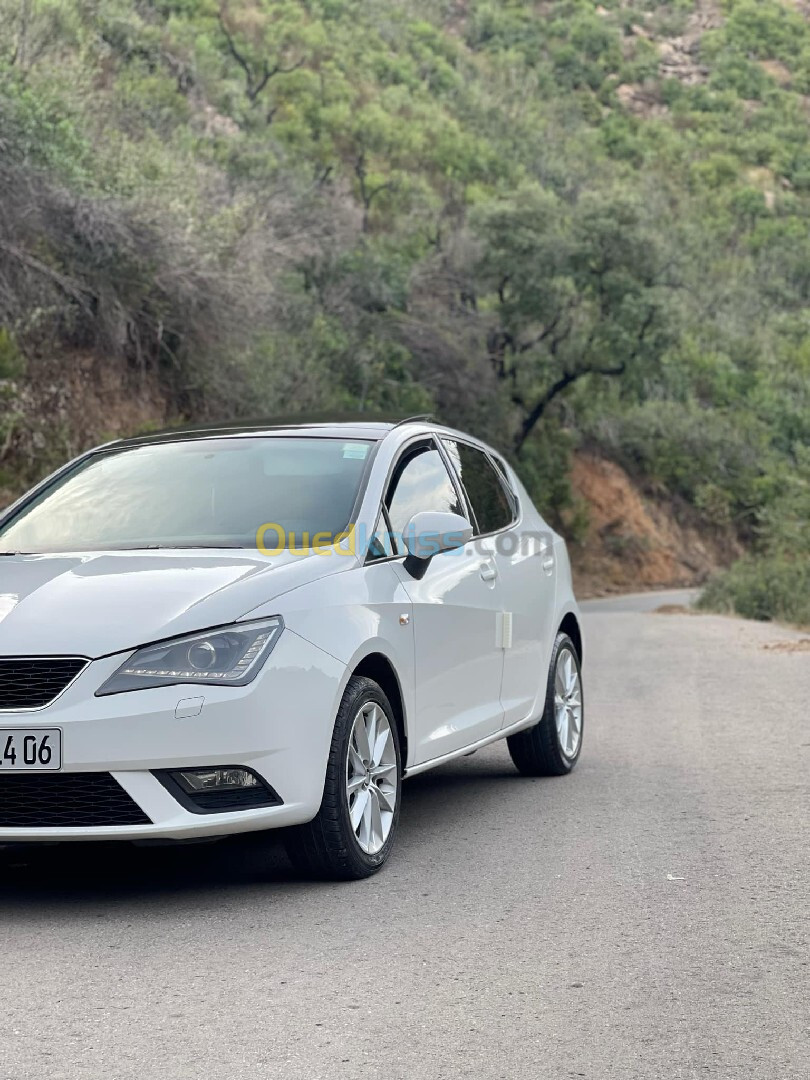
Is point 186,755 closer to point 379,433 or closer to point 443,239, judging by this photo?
point 379,433

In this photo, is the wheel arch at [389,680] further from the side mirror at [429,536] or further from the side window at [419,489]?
the side window at [419,489]

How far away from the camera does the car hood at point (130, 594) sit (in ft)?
17.0

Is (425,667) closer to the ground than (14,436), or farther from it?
farther from it

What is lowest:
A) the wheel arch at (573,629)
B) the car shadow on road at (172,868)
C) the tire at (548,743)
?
the tire at (548,743)

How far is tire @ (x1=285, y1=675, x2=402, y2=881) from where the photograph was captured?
548 centimetres

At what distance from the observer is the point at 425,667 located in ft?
20.8

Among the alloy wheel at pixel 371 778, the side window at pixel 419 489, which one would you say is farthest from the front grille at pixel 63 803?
the side window at pixel 419 489

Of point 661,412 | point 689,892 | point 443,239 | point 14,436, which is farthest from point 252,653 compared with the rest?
point 661,412

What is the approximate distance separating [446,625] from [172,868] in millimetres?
1505

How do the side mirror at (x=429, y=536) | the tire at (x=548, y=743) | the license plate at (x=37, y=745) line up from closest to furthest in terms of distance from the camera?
the license plate at (x=37, y=745) < the side mirror at (x=429, y=536) < the tire at (x=548, y=743)

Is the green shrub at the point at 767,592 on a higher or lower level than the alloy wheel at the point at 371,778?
lower

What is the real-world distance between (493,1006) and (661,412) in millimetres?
49445

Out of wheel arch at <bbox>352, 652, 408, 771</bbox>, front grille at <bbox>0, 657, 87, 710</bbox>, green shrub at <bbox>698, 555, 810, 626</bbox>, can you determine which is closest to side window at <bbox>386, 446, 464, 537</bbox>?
wheel arch at <bbox>352, 652, 408, 771</bbox>

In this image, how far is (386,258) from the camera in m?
40.3
